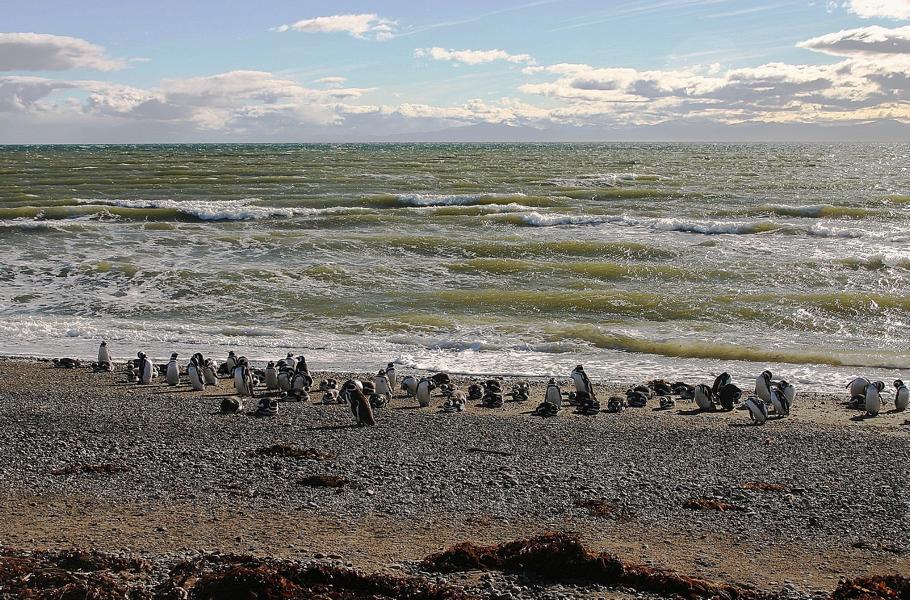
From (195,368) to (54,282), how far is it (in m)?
11.3

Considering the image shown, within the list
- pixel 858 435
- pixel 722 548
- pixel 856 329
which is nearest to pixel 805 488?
pixel 722 548

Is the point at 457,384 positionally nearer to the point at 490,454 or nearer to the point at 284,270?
the point at 490,454

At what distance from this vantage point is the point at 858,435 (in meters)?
11.4

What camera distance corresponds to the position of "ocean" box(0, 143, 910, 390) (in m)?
16.9

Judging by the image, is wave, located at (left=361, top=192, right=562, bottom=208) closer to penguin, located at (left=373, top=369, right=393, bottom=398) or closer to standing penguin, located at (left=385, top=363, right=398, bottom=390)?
standing penguin, located at (left=385, top=363, right=398, bottom=390)

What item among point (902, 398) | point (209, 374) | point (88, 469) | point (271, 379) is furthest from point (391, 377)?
point (902, 398)

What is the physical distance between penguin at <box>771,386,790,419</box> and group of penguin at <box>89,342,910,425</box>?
0.01 metres

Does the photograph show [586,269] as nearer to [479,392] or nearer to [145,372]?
[479,392]

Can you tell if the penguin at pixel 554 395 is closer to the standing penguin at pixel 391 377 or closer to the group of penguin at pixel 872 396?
the standing penguin at pixel 391 377

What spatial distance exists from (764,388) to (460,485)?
6108 millimetres

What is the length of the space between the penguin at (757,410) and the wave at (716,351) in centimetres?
409

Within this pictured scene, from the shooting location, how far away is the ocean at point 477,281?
1692cm

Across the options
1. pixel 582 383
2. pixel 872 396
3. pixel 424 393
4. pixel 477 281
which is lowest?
pixel 424 393

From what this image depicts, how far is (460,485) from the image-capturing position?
9094mm
